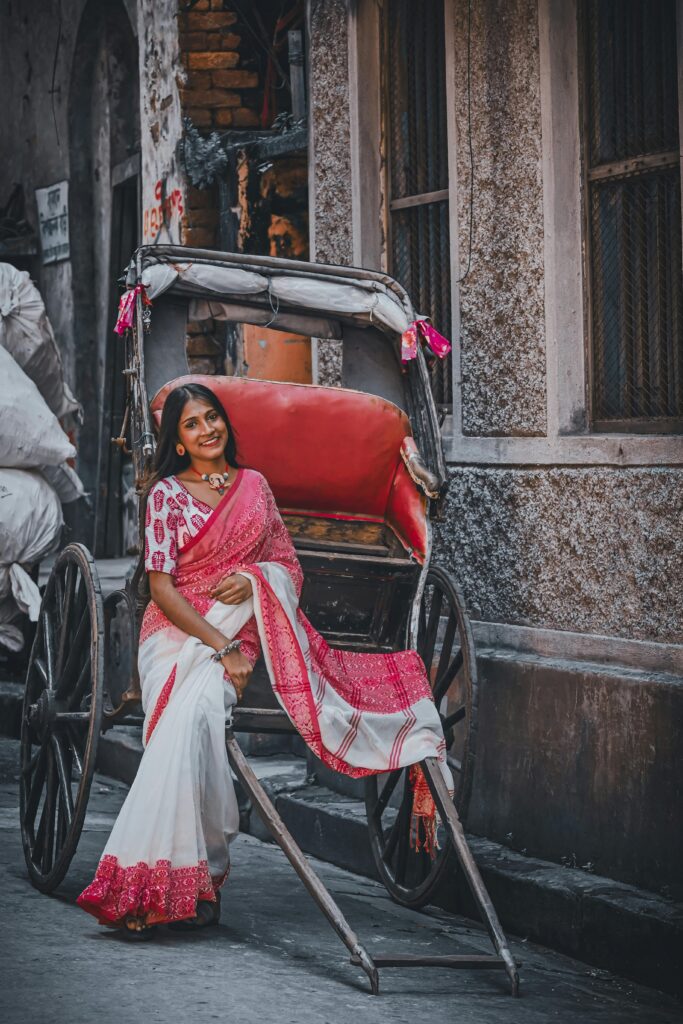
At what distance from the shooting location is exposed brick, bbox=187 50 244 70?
905 centimetres

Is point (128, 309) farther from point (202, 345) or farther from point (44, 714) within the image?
point (202, 345)

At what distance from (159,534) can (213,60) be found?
456 cm

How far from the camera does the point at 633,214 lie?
5730 millimetres

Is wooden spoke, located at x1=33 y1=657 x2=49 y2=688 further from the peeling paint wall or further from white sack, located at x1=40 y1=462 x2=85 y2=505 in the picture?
the peeling paint wall

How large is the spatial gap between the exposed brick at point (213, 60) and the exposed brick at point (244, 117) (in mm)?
152

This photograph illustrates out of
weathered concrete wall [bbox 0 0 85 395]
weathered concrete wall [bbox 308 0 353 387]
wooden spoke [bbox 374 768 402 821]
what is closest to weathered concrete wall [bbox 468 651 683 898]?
wooden spoke [bbox 374 768 402 821]

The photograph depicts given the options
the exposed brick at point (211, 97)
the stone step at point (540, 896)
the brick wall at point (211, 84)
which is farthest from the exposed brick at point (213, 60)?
the stone step at point (540, 896)

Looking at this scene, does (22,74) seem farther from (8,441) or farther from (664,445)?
(664,445)


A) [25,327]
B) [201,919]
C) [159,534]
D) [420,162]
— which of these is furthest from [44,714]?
[25,327]

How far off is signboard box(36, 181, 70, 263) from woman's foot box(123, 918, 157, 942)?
8.43 m

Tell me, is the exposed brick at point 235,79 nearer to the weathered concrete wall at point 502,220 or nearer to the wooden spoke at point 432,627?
the weathered concrete wall at point 502,220

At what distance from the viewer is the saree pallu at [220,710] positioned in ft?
15.9

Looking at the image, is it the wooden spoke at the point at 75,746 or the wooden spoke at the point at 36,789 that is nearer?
the wooden spoke at the point at 75,746

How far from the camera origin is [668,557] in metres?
5.37
